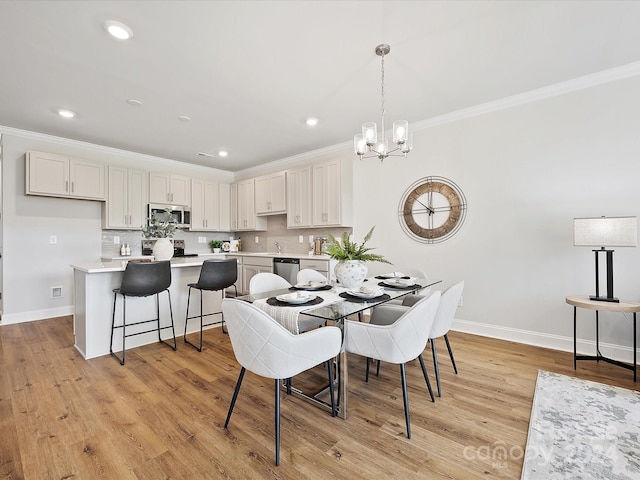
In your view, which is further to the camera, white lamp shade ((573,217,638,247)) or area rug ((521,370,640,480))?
white lamp shade ((573,217,638,247))

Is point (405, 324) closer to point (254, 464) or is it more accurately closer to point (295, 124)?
point (254, 464)

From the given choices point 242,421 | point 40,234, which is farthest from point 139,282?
point 40,234

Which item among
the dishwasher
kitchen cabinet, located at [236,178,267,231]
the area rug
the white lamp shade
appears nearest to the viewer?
the area rug

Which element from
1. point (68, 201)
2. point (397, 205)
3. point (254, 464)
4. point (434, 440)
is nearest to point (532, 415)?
point (434, 440)

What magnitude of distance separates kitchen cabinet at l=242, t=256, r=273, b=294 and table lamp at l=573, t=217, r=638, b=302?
3.98 meters

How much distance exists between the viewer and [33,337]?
3.52 metres

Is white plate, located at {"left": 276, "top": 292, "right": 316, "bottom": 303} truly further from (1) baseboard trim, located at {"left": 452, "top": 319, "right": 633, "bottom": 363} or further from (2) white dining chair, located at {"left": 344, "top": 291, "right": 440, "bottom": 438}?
(1) baseboard trim, located at {"left": 452, "top": 319, "right": 633, "bottom": 363}

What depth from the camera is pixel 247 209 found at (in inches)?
235

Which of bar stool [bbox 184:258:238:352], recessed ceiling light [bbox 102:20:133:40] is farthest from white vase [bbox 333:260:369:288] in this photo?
recessed ceiling light [bbox 102:20:133:40]

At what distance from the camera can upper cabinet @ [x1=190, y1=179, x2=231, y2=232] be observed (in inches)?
227

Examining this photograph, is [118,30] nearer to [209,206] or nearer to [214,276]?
[214,276]

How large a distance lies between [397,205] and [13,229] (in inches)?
205

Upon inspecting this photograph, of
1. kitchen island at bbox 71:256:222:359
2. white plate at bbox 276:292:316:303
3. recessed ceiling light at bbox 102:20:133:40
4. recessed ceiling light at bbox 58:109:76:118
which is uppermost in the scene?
recessed ceiling light at bbox 58:109:76:118

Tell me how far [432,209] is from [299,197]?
7.13 feet
